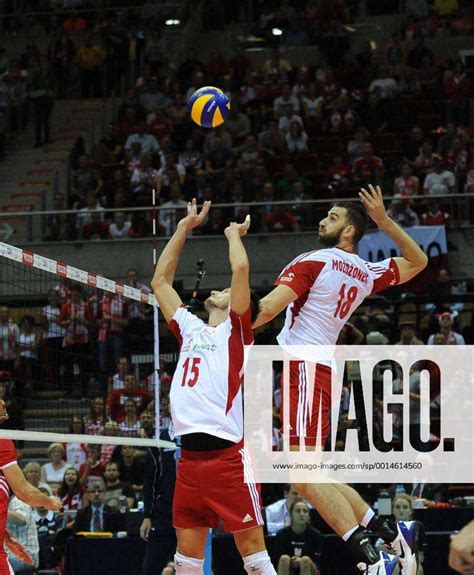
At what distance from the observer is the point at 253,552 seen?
8391 mm

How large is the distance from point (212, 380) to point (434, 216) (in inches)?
554

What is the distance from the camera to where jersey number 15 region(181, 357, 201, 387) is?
27.7 ft

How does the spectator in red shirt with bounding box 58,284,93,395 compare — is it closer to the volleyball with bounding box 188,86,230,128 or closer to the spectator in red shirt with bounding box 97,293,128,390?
the spectator in red shirt with bounding box 97,293,128,390

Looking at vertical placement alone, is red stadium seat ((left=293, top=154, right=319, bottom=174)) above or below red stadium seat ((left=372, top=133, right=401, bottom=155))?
below

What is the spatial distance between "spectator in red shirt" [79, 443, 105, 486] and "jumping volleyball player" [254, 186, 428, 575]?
8.42 meters

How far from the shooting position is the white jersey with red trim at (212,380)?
8336 mm

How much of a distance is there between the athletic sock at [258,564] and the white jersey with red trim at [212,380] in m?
0.86

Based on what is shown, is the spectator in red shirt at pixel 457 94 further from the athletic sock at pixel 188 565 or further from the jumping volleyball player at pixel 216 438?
the athletic sock at pixel 188 565

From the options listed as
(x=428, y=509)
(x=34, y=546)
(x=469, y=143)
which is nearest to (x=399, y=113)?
(x=469, y=143)

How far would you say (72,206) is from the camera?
25.0 metres

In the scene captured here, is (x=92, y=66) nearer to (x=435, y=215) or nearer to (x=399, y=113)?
(x=399, y=113)

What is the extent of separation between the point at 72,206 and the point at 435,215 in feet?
26.4

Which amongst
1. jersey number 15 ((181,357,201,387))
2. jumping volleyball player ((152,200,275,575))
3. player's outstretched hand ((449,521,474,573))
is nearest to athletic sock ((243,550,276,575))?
jumping volleyball player ((152,200,275,575))

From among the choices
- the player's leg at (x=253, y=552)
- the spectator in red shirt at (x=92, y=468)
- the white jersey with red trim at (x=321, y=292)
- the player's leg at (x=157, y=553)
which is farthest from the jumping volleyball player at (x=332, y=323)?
the spectator in red shirt at (x=92, y=468)
